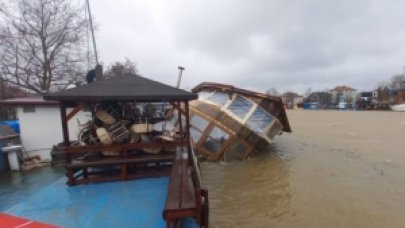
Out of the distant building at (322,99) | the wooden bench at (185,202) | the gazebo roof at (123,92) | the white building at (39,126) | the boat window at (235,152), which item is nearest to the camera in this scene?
the wooden bench at (185,202)

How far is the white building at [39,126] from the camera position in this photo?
34.5ft

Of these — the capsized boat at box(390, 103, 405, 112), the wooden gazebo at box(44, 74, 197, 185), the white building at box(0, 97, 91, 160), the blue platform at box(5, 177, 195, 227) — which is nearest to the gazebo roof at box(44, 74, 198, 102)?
the wooden gazebo at box(44, 74, 197, 185)

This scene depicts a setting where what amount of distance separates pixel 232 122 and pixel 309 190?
3637mm

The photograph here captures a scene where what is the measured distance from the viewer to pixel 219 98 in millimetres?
10938

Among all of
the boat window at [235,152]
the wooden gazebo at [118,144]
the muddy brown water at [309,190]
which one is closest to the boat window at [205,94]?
the boat window at [235,152]

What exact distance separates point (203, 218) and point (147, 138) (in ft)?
11.6

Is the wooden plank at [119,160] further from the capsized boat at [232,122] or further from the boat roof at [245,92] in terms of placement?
the boat roof at [245,92]

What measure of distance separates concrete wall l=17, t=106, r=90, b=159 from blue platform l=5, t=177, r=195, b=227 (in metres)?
6.06

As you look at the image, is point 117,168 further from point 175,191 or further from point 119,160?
point 175,191

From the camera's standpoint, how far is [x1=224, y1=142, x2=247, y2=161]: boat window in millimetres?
10023

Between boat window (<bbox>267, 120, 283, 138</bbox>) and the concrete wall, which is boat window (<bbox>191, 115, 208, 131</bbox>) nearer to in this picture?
boat window (<bbox>267, 120, 283, 138</bbox>)

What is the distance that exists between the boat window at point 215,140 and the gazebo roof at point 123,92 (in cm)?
453

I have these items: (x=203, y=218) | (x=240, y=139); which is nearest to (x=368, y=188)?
(x=240, y=139)

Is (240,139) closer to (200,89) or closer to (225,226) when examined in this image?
(200,89)
